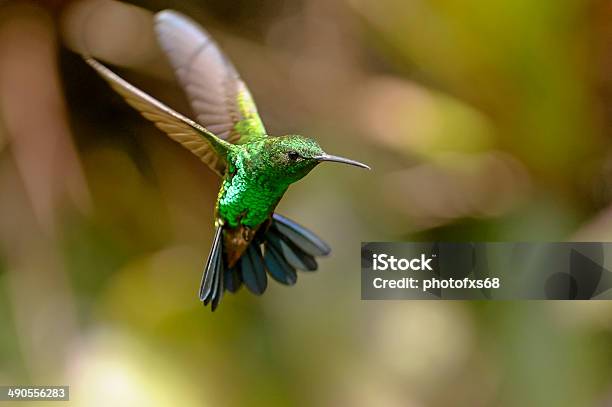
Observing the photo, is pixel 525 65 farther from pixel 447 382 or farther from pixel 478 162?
pixel 447 382

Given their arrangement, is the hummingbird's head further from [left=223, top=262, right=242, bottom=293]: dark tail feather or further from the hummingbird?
[left=223, top=262, right=242, bottom=293]: dark tail feather

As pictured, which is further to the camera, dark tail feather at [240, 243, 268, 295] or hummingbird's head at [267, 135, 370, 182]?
dark tail feather at [240, 243, 268, 295]

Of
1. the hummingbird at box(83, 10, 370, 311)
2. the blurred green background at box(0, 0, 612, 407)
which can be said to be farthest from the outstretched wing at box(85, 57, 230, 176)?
the blurred green background at box(0, 0, 612, 407)

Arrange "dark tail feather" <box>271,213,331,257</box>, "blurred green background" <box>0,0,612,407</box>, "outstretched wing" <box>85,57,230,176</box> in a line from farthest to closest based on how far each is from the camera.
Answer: "blurred green background" <box>0,0,612,407</box> → "dark tail feather" <box>271,213,331,257</box> → "outstretched wing" <box>85,57,230,176</box>

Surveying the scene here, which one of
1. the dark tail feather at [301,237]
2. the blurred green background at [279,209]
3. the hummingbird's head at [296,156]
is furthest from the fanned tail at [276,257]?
the blurred green background at [279,209]

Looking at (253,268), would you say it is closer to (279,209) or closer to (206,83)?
(206,83)

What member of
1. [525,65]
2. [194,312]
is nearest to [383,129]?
[525,65]
